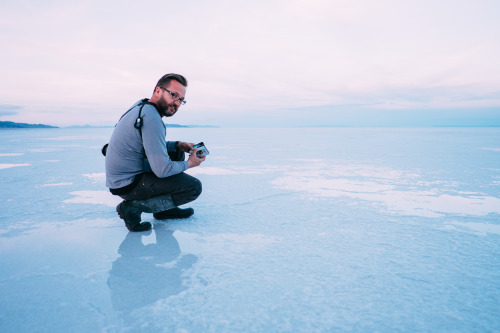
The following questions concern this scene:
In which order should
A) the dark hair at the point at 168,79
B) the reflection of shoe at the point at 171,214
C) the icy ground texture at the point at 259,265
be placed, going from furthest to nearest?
the reflection of shoe at the point at 171,214
the dark hair at the point at 168,79
the icy ground texture at the point at 259,265

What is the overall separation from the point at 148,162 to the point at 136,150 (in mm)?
203

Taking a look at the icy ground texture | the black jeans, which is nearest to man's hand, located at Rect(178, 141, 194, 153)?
the black jeans

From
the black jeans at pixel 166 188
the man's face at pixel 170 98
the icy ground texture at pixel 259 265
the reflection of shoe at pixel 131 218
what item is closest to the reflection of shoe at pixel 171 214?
the icy ground texture at pixel 259 265

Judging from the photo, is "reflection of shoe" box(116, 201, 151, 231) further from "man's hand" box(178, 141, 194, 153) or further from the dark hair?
the dark hair

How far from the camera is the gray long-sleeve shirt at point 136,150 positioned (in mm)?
2043

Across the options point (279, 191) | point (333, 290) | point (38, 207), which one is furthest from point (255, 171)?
point (333, 290)

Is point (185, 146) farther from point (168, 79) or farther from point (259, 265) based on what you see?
point (259, 265)

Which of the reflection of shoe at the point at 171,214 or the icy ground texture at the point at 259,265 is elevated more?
the reflection of shoe at the point at 171,214

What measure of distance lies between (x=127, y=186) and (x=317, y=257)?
1.37 m

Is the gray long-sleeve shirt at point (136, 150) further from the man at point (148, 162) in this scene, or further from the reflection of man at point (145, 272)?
the reflection of man at point (145, 272)

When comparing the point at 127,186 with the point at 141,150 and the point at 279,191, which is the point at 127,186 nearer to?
the point at 141,150

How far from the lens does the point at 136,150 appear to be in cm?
214

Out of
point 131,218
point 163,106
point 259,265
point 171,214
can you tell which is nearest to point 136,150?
point 163,106

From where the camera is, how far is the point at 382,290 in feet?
4.73
